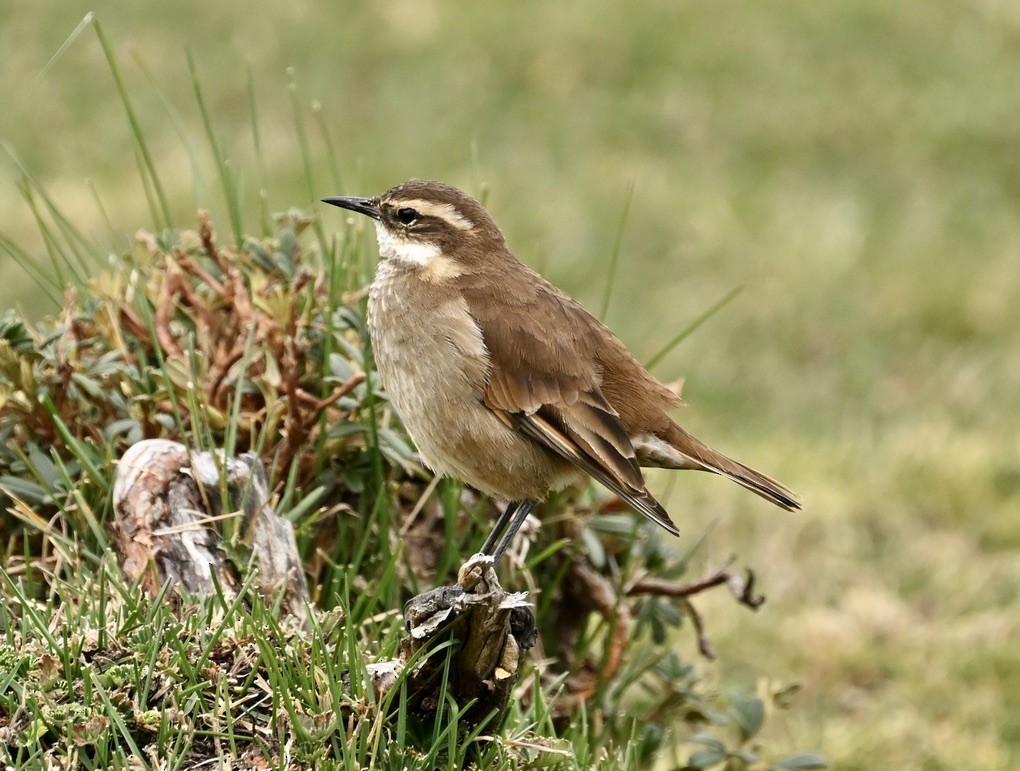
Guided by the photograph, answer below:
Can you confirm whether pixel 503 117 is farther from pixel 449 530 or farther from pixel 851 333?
pixel 449 530

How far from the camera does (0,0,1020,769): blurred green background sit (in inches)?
266

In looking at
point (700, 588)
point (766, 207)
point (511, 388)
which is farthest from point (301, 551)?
point (766, 207)

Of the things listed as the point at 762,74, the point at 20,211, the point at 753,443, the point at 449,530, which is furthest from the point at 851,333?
the point at 20,211

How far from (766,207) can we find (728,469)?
5.93m

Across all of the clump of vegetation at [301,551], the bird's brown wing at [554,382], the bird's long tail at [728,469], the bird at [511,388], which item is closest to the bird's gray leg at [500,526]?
the bird at [511,388]

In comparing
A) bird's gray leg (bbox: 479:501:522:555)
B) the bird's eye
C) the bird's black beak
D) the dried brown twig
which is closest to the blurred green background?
the bird's black beak

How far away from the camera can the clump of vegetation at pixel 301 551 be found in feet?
11.4

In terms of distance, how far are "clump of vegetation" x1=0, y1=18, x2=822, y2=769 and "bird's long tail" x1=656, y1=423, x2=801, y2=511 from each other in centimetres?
49

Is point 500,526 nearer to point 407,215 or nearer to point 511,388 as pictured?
point 511,388

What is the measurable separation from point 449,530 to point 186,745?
168cm

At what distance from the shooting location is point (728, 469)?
4.50 m

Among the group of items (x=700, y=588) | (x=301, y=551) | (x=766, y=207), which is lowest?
(x=766, y=207)

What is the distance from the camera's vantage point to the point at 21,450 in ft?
15.2

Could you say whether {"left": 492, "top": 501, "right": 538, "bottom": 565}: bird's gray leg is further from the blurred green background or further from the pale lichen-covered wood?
the blurred green background
